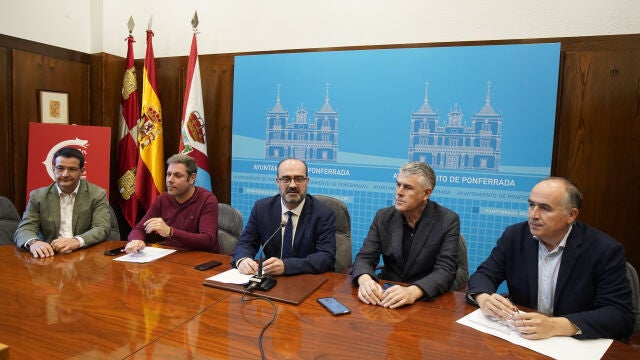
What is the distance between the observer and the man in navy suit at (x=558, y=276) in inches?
54.3

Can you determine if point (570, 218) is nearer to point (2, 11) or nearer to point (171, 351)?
point (171, 351)

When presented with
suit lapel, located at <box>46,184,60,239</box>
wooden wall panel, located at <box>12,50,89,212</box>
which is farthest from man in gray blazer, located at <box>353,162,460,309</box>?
wooden wall panel, located at <box>12,50,89,212</box>

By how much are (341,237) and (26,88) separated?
9.88 feet

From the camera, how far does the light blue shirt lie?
170 cm

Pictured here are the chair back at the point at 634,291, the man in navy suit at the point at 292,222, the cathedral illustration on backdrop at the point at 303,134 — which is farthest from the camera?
the cathedral illustration on backdrop at the point at 303,134

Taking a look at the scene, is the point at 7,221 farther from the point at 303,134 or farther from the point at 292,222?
the point at 303,134

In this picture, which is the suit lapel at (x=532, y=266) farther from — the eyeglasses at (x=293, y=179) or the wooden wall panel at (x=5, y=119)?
the wooden wall panel at (x=5, y=119)

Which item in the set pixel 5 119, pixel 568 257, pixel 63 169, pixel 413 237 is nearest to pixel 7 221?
pixel 63 169

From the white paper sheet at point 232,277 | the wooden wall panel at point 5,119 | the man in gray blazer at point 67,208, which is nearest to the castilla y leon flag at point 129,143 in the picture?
the wooden wall panel at point 5,119

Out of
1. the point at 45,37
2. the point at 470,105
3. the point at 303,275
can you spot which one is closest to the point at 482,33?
the point at 470,105

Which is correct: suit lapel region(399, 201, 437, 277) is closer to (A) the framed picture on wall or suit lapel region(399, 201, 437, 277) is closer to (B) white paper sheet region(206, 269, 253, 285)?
(B) white paper sheet region(206, 269, 253, 285)

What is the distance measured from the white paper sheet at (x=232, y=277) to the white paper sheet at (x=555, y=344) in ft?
3.05

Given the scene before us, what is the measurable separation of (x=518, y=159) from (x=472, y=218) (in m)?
0.56

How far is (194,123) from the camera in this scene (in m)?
3.73
